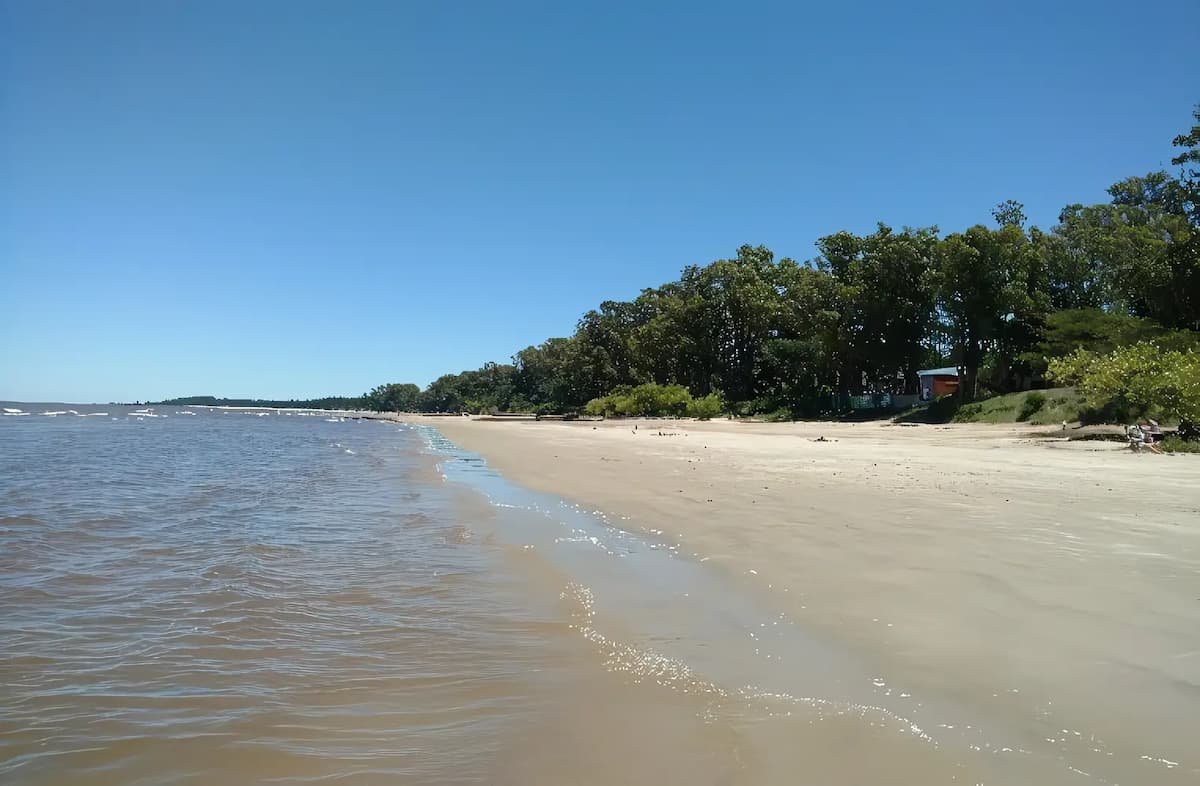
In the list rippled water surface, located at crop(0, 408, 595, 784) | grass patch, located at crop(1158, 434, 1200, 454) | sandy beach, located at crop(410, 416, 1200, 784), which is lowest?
rippled water surface, located at crop(0, 408, 595, 784)

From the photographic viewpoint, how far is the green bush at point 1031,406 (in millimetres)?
30547

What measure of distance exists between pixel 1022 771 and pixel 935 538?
493 centimetres

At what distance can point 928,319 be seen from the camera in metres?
44.5

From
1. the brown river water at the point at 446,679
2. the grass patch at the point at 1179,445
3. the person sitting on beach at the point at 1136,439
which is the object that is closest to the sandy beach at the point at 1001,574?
the brown river water at the point at 446,679

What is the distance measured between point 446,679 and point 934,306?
149 feet

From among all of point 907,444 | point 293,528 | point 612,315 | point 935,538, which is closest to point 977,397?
point 907,444

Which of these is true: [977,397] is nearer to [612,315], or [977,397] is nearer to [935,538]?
[935,538]

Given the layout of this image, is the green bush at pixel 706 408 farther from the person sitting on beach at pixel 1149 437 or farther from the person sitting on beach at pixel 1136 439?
the person sitting on beach at pixel 1136 439

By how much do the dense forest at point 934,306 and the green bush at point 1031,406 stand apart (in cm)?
307

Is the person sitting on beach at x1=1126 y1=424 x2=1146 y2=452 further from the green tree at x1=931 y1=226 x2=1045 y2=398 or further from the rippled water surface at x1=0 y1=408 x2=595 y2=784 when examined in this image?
the green tree at x1=931 y1=226 x2=1045 y2=398

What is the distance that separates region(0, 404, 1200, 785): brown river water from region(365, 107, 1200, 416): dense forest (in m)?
27.7

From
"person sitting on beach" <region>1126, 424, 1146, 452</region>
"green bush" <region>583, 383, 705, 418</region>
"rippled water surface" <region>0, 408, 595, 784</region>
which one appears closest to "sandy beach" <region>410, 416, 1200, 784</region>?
"person sitting on beach" <region>1126, 424, 1146, 452</region>

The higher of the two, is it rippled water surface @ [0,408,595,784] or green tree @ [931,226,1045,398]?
green tree @ [931,226,1045,398]

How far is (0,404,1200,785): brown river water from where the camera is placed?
3.26 m
